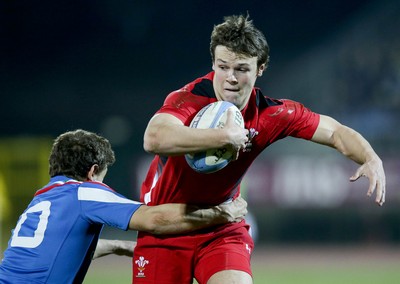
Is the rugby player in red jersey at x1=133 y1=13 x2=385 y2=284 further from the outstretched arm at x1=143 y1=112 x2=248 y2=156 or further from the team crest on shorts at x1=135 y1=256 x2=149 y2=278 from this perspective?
the outstretched arm at x1=143 y1=112 x2=248 y2=156

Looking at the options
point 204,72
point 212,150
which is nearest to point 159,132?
point 212,150

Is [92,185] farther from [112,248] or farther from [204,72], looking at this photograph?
[204,72]

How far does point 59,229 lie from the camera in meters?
4.52

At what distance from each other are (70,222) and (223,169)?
103cm

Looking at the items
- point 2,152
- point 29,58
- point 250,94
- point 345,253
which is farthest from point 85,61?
point 250,94

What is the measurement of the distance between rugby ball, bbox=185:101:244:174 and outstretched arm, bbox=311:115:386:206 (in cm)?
85

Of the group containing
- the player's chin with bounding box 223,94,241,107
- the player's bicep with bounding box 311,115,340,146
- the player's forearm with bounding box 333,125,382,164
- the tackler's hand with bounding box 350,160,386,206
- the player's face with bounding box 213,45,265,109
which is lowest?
the tackler's hand with bounding box 350,160,386,206

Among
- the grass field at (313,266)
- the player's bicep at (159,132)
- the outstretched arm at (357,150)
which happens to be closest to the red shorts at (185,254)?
the outstretched arm at (357,150)

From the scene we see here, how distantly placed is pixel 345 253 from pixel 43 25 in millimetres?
14512

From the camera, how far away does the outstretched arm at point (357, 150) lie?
181 inches

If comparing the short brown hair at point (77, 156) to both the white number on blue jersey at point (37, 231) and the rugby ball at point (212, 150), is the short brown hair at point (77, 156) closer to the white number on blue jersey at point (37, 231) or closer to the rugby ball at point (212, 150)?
the white number on blue jersey at point (37, 231)

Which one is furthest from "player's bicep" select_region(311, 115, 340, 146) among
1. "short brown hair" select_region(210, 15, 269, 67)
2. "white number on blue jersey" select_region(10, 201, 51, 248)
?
"white number on blue jersey" select_region(10, 201, 51, 248)

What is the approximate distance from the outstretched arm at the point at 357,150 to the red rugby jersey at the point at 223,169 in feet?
0.27

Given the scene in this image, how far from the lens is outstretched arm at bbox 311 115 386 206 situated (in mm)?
4598
